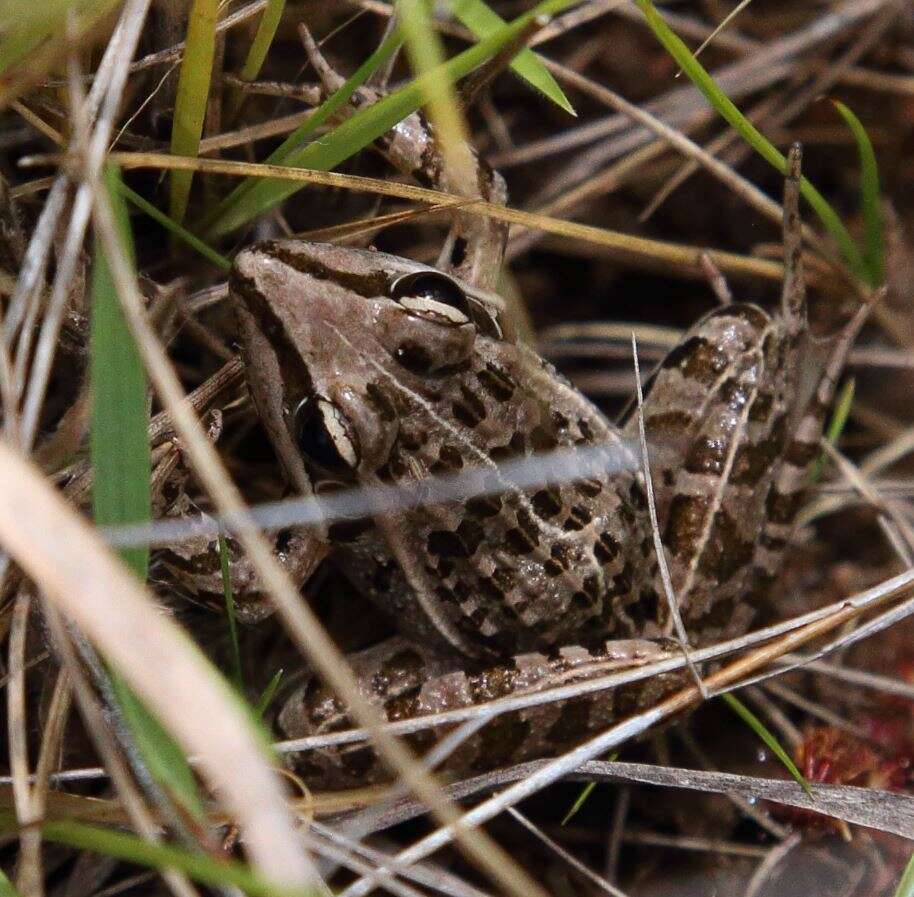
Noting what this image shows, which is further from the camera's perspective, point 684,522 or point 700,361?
point 700,361

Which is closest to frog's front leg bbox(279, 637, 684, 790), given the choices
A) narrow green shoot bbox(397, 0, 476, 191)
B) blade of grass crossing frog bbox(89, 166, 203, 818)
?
blade of grass crossing frog bbox(89, 166, 203, 818)

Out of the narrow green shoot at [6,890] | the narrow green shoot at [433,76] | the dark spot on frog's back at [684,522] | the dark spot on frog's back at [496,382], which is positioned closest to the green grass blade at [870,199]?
the dark spot on frog's back at [684,522]

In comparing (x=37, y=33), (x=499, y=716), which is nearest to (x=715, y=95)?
(x=37, y=33)

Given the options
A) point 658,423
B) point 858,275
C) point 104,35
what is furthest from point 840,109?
point 104,35

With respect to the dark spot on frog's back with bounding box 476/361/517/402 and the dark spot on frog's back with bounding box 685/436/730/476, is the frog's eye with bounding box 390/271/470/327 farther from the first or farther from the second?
the dark spot on frog's back with bounding box 685/436/730/476

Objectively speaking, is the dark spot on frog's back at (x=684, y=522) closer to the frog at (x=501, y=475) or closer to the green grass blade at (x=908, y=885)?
the frog at (x=501, y=475)

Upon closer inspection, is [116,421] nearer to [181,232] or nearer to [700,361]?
[181,232]
